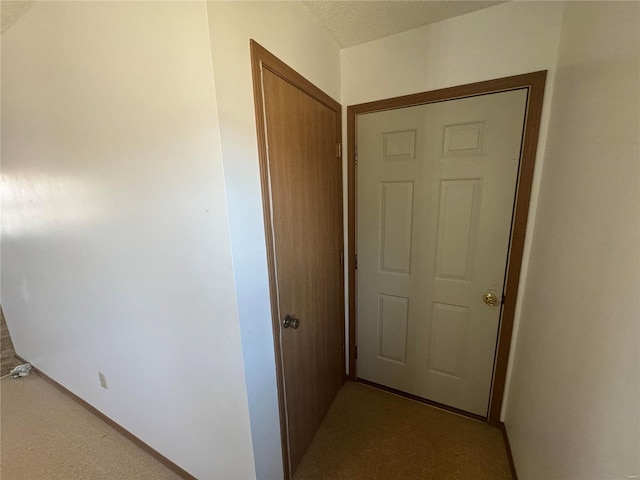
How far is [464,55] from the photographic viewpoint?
1323mm

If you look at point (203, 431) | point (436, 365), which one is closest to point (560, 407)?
point (436, 365)

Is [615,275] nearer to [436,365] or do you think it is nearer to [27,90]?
[436,365]

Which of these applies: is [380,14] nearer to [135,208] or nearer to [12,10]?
[135,208]

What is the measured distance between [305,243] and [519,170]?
3.78 ft

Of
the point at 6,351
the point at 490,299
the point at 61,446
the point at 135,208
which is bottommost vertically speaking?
the point at 61,446

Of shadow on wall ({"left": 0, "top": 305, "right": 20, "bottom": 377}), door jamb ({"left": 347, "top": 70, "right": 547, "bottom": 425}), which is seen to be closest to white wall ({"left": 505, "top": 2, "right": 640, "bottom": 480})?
door jamb ({"left": 347, "top": 70, "right": 547, "bottom": 425})

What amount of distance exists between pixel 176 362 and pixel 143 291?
0.35m

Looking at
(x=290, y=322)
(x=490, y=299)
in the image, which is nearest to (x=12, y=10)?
(x=290, y=322)

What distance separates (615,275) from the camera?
0.69m

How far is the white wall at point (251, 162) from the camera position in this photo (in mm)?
818

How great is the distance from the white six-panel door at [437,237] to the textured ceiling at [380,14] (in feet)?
1.33

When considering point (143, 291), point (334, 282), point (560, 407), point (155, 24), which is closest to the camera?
point (155, 24)

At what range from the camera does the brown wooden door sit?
1.09m

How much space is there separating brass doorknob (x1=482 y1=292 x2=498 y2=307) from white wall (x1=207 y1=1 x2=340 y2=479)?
124 cm
